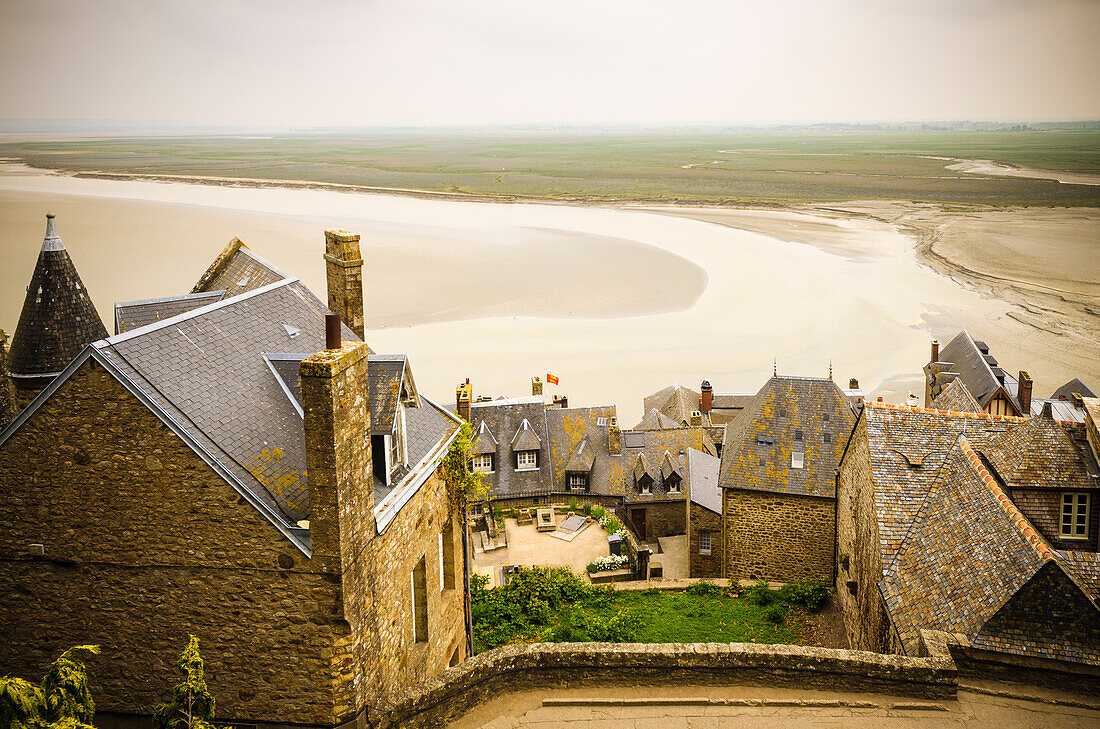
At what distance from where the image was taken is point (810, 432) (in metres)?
24.0

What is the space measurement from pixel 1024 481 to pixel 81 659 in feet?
49.0

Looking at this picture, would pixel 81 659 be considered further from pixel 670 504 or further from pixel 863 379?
pixel 863 379

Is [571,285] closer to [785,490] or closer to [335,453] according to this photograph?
[785,490]

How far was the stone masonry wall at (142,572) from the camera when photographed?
31.0 feet

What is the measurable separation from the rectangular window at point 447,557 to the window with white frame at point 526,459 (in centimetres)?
1799

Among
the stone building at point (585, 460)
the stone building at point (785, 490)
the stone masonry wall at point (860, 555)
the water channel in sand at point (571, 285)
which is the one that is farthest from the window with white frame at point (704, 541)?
the water channel in sand at point (571, 285)

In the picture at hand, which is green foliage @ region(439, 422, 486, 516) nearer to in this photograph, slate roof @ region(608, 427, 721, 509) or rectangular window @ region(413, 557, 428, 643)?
rectangular window @ region(413, 557, 428, 643)

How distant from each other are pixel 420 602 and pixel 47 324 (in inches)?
292

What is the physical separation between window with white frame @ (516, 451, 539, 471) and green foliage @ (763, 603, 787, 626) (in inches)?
561

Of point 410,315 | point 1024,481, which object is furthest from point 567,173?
point 1024,481

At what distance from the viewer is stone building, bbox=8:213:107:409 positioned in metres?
12.4

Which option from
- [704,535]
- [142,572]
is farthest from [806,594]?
[142,572]

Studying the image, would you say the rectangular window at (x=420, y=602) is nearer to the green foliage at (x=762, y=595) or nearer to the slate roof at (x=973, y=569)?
the slate roof at (x=973, y=569)

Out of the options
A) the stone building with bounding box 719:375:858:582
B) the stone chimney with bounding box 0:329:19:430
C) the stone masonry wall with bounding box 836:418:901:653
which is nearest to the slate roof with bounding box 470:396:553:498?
the stone building with bounding box 719:375:858:582
